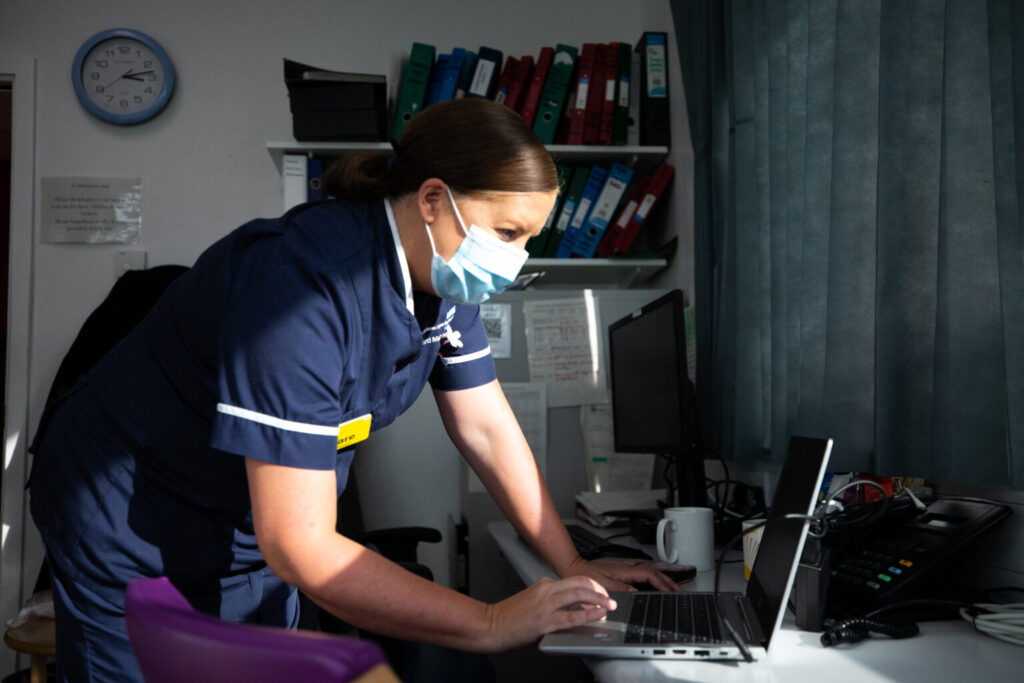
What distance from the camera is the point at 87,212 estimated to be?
8.64 feet

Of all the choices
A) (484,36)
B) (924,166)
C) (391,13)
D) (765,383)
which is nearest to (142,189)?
(391,13)

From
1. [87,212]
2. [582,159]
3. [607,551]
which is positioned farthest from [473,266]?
[87,212]

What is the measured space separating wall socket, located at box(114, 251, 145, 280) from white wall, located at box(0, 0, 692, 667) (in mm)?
25

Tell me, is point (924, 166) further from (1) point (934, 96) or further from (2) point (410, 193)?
(2) point (410, 193)

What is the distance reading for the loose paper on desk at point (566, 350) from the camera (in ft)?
6.86

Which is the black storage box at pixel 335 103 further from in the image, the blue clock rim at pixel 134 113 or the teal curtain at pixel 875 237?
the teal curtain at pixel 875 237

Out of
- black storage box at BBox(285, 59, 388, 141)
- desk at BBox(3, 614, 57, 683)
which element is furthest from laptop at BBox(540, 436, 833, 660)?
black storage box at BBox(285, 59, 388, 141)

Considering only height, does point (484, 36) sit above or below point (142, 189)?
above

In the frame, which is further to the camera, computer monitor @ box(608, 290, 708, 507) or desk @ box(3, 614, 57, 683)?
desk @ box(3, 614, 57, 683)

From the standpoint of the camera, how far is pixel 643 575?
1.16 meters

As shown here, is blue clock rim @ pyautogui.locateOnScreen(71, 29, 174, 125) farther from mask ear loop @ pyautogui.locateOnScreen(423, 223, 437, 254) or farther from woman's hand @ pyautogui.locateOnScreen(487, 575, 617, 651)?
woman's hand @ pyautogui.locateOnScreen(487, 575, 617, 651)

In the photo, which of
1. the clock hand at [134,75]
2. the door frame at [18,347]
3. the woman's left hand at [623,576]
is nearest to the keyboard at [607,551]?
the woman's left hand at [623,576]

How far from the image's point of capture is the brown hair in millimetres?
1021

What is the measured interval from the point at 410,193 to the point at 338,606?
531 mm
